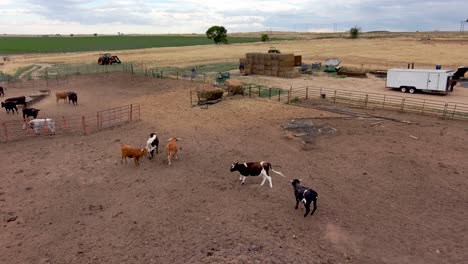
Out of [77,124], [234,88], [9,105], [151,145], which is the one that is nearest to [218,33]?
[234,88]

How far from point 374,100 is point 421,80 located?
516 cm

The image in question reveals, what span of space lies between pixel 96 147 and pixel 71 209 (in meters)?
5.81

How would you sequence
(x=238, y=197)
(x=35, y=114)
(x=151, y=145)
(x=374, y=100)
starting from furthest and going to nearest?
(x=374, y=100) → (x=35, y=114) → (x=151, y=145) → (x=238, y=197)

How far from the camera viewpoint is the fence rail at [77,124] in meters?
18.2

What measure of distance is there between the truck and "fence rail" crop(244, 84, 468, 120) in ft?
8.55

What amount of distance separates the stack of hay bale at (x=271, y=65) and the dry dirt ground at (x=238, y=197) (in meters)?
17.4

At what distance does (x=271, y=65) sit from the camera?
37000 mm

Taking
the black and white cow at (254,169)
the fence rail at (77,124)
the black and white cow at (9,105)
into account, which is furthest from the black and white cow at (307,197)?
the black and white cow at (9,105)

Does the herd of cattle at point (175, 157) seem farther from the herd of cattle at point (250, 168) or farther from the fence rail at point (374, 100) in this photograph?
the fence rail at point (374, 100)

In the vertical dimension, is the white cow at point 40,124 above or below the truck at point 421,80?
below

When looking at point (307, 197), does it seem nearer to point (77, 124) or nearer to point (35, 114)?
point (77, 124)

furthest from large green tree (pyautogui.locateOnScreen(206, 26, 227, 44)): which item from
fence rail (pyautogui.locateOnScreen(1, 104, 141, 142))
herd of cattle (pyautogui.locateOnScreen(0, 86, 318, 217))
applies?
herd of cattle (pyautogui.locateOnScreen(0, 86, 318, 217))

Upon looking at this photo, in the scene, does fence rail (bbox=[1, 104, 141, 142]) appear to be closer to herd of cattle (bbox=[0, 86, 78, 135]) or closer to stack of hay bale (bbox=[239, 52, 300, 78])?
herd of cattle (bbox=[0, 86, 78, 135])

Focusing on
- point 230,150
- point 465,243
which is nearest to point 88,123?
point 230,150
